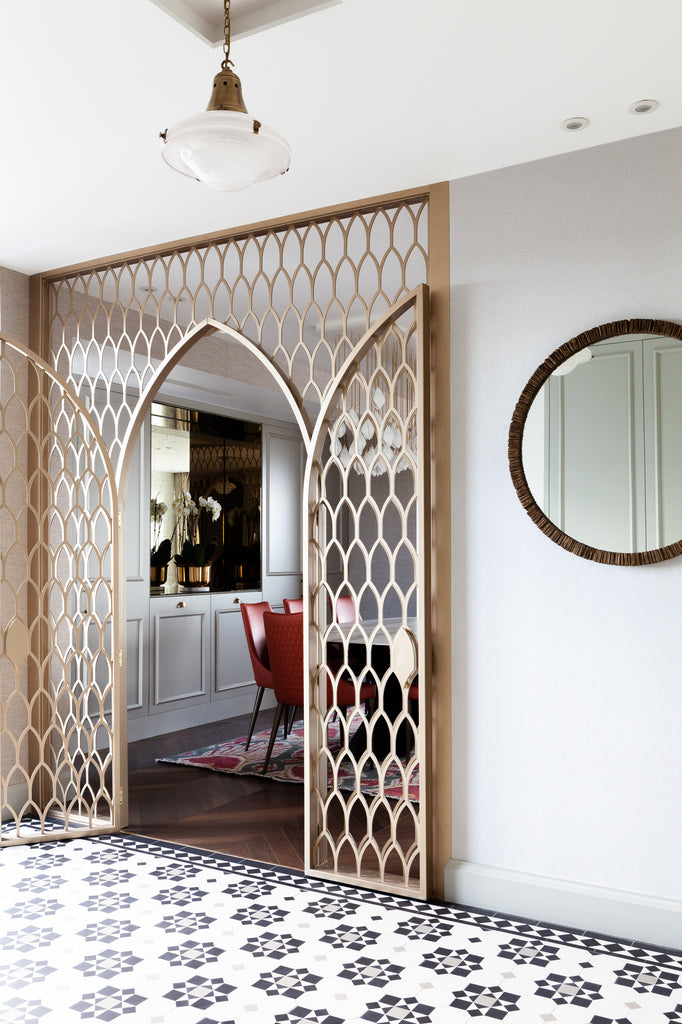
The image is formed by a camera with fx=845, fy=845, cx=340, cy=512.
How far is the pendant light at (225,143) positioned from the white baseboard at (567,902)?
95.1 inches

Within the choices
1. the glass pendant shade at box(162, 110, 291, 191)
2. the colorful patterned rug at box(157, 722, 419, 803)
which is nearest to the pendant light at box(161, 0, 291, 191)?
the glass pendant shade at box(162, 110, 291, 191)

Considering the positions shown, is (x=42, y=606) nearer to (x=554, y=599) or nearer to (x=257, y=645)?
(x=257, y=645)

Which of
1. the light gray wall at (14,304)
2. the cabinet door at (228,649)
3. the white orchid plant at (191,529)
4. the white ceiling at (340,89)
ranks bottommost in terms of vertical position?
the cabinet door at (228,649)

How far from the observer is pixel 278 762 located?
16.9ft

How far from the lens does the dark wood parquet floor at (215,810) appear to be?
12.1 ft

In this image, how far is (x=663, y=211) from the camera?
2785 millimetres

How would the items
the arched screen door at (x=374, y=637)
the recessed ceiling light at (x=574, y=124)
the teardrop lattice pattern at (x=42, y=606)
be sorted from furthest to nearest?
the teardrop lattice pattern at (x=42, y=606) → the arched screen door at (x=374, y=637) → the recessed ceiling light at (x=574, y=124)

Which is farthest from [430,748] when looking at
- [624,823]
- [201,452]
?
[201,452]

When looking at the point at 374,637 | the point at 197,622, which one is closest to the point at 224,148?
the point at 374,637

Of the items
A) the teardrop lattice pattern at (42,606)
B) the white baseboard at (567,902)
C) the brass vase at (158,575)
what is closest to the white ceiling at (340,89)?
the teardrop lattice pattern at (42,606)

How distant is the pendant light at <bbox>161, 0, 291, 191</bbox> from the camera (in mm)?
1826

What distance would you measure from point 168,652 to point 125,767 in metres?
2.04

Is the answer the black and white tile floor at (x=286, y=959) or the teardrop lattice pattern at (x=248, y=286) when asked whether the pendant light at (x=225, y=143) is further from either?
the black and white tile floor at (x=286, y=959)

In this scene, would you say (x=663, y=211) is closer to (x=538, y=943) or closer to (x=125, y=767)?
(x=538, y=943)
